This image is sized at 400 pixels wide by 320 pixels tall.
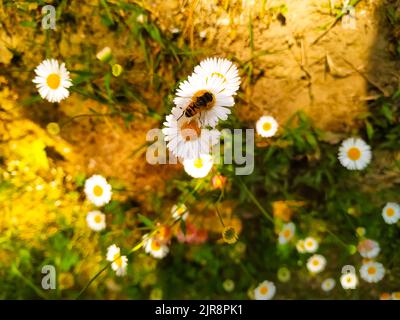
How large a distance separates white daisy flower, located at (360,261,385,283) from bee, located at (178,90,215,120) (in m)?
1.32

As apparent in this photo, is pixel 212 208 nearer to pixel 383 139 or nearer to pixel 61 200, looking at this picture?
pixel 61 200

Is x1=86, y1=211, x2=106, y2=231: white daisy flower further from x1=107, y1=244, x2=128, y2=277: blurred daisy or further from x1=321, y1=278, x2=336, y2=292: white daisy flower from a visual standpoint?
x1=321, y1=278, x2=336, y2=292: white daisy flower

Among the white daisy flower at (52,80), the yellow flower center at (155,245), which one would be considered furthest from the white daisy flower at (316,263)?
the white daisy flower at (52,80)

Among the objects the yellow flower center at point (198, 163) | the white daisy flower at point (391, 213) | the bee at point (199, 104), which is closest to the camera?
the bee at point (199, 104)

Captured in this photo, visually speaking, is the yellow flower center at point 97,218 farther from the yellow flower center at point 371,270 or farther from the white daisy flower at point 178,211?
the yellow flower center at point 371,270

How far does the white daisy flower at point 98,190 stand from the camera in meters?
1.94

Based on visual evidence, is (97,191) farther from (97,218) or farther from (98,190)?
(97,218)

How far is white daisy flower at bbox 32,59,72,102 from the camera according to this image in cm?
179

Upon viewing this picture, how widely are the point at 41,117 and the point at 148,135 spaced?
581 millimetres

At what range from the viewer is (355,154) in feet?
6.47

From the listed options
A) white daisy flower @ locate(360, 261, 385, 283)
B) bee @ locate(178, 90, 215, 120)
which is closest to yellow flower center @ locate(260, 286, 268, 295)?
white daisy flower @ locate(360, 261, 385, 283)

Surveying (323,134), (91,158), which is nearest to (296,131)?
(323,134)

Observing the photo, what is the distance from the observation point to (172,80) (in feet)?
6.61

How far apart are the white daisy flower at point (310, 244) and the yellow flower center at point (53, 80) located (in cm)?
147
